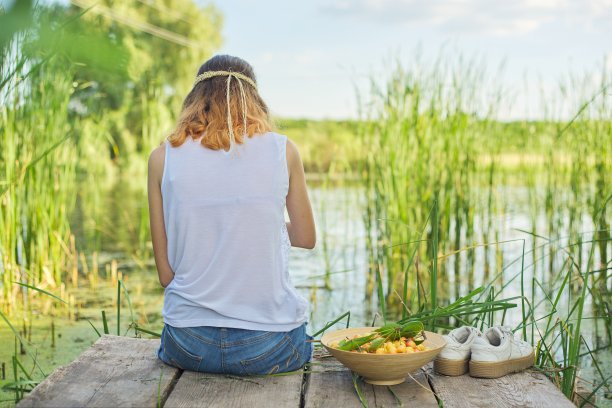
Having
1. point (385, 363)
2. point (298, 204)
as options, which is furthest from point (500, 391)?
point (298, 204)

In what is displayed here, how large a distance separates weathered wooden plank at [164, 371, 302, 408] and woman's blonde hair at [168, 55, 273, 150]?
1.87 feet

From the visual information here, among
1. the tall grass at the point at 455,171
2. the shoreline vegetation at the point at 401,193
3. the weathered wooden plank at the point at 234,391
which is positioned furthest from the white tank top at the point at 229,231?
the tall grass at the point at 455,171

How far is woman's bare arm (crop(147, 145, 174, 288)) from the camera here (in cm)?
180

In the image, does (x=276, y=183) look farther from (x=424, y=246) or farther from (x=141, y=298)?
(x=141, y=298)

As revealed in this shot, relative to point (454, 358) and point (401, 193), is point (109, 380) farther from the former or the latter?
point (401, 193)

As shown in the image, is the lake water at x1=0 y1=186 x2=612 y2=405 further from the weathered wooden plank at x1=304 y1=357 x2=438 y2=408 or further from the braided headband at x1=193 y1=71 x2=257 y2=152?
the braided headband at x1=193 y1=71 x2=257 y2=152

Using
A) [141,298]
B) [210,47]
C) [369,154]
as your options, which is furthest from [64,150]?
[210,47]

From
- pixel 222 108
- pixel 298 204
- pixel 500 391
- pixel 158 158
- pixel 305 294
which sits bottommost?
pixel 305 294

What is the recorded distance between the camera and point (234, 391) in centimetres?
167

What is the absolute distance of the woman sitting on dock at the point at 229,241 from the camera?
5.64 ft

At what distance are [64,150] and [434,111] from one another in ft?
7.00

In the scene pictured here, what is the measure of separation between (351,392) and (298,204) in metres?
0.49

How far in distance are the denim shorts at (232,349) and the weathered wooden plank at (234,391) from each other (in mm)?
25

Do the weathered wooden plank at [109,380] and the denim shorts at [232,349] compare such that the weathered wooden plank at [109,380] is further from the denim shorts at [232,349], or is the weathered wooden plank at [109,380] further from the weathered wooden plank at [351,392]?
the weathered wooden plank at [351,392]
